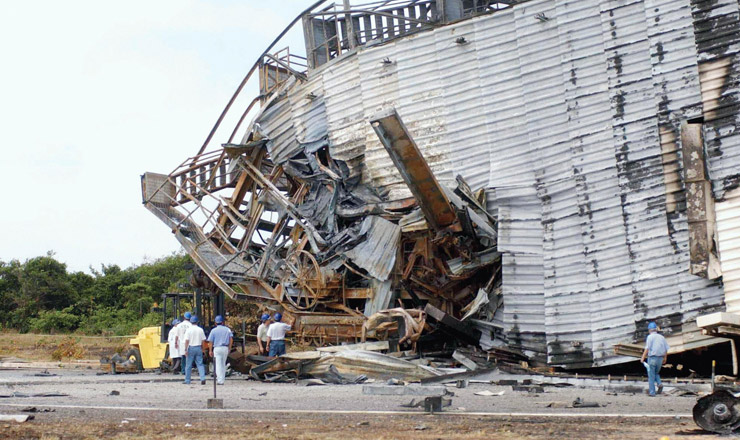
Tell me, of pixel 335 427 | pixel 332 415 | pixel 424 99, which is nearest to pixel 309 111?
pixel 424 99

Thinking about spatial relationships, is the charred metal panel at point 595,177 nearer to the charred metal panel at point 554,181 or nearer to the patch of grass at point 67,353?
the charred metal panel at point 554,181

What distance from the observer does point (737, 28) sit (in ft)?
50.3

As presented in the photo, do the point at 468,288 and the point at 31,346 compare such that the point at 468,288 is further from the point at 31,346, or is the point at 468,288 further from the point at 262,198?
the point at 31,346

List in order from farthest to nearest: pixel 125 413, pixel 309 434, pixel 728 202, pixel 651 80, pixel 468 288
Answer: pixel 468 288, pixel 651 80, pixel 728 202, pixel 125 413, pixel 309 434

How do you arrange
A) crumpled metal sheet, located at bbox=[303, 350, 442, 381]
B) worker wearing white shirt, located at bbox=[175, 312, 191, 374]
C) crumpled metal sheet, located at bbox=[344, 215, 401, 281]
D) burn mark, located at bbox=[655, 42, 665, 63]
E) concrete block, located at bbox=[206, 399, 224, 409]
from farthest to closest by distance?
crumpled metal sheet, located at bbox=[344, 215, 401, 281], worker wearing white shirt, located at bbox=[175, 312, 191, 374], crumpled metal sheet, located at bbox=[303, 350, 442, 381], burn mark, located at bbox=[655, 42, 665, 63], concrete block, located at bbox=[206, 399, 224, 409]

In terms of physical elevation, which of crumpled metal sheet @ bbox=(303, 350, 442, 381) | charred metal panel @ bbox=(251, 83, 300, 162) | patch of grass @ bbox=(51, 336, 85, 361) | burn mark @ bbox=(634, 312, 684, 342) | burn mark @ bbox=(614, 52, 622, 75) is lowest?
crumpled metal sheet @ bbox=(303, 350, 442, 381)

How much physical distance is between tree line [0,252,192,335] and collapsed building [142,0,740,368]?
1970cm

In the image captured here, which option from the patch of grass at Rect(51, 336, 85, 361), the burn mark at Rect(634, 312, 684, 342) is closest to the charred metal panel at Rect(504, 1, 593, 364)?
the burn mark at Rect(634, 312, 684, 342)

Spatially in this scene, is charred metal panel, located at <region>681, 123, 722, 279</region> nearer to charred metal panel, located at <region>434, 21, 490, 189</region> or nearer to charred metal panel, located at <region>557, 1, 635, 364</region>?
charred metal panel, located at <region>557, 1, 635, 364</region>

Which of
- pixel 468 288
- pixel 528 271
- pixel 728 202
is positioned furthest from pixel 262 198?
pixel 728 202

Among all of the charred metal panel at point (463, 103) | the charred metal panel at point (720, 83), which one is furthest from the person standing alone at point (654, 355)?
the charred metal panel at point (463, 103)

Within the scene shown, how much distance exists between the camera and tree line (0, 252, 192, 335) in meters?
43.0

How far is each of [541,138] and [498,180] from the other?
4.52 feet

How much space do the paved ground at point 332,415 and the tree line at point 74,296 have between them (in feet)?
95.1
